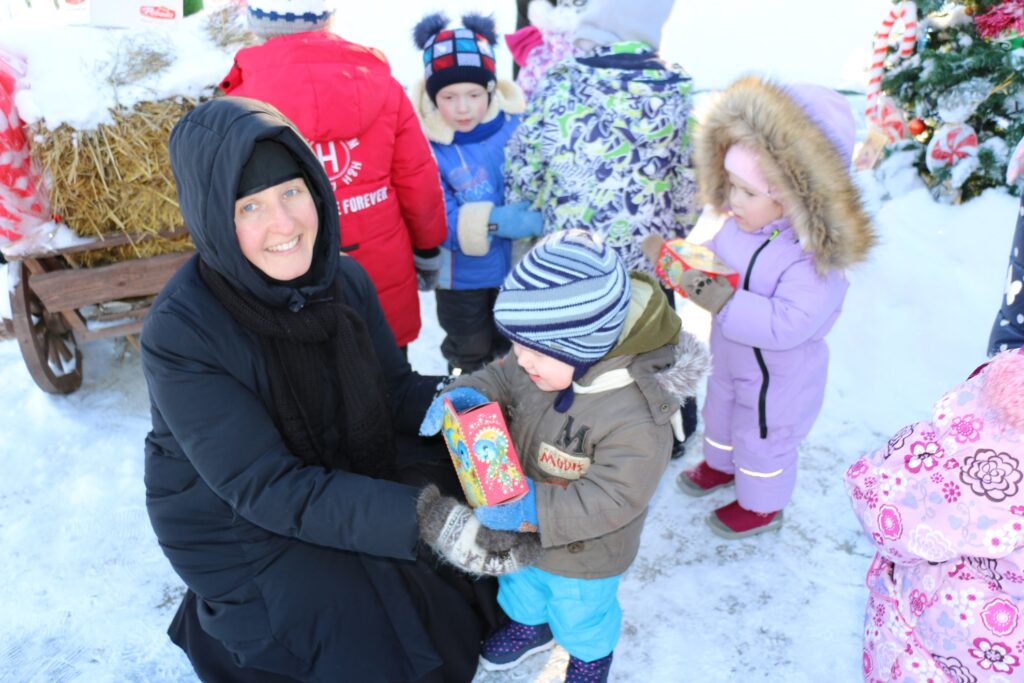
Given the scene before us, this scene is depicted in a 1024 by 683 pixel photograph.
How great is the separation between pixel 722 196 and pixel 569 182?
0.56 metres

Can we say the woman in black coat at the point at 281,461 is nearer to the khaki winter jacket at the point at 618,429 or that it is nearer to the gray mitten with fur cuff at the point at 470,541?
the gray mitten with fur cuff at the point at 470,541

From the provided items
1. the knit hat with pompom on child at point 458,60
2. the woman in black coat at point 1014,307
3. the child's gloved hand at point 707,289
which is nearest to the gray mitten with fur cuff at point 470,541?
the child's gloved hand at point 707,289

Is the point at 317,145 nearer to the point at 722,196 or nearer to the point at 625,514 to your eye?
the point at 722,196

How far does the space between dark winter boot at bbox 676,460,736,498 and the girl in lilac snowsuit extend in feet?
1.01

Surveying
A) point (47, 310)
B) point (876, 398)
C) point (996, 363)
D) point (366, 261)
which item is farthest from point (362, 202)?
point (876, 398)

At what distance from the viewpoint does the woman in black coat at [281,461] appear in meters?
1.87

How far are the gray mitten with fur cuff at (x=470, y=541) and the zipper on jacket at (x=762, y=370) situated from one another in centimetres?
117

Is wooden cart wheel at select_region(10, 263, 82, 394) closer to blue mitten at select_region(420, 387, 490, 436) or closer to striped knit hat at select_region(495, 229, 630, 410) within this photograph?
blue mitten at select_region(420, 387, 490, 436)

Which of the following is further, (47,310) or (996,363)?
(47,310)

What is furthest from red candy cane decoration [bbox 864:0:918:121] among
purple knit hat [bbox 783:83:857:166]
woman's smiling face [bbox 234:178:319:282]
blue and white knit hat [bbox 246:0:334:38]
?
woman's smiling face [bbox 234:178:319:282]

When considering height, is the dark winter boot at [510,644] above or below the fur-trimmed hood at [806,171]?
below

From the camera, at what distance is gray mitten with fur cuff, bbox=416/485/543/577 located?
1839 millimetres

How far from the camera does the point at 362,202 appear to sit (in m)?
2.97

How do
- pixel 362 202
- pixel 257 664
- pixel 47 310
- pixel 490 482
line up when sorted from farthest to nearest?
pixel 47 310 < pixel 362 202 < pixel 257 664 < pixel 490 482
